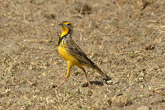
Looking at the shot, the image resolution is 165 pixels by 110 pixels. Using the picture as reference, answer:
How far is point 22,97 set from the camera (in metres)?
7.05

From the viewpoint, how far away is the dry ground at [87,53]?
6816mm

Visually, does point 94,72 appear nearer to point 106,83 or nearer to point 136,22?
point 106,83

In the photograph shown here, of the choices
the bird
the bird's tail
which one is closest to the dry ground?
the bird's tail

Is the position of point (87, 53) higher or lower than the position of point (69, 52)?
lower

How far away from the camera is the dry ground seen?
682cm

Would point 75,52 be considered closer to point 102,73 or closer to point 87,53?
point 102,73

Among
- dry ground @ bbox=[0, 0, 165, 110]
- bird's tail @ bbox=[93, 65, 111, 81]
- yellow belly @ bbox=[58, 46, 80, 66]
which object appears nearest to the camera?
dry ground @ bbox=[0, 0, 165, 110]

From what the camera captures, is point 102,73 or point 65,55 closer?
point 65,55

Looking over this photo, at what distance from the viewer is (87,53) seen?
9383 mm

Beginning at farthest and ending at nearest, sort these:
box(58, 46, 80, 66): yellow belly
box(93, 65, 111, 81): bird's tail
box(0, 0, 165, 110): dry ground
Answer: box(93, 65, 111, 81): bird's tail
box(58, 46, 80, 66): yellow belly
box(0, 0, 165, 110): dry ground

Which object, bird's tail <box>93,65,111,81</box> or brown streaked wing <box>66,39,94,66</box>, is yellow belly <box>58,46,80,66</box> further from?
bird's tail <box>93,65,111,81</box>

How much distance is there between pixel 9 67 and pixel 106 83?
231 cm

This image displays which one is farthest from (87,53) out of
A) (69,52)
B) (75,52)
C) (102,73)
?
(69,52)

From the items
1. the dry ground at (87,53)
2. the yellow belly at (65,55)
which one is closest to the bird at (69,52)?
the yellow belly at (65,55)
